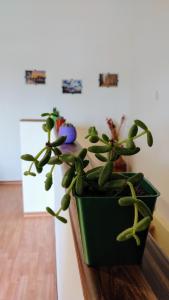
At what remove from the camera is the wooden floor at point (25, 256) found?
207 cm

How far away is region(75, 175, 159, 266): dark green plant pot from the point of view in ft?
1.76

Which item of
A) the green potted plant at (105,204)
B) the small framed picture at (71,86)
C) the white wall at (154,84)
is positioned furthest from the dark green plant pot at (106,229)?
Result: the small framed picture at (71,86)

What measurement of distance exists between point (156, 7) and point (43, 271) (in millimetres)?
3119

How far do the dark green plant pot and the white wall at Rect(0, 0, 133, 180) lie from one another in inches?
148

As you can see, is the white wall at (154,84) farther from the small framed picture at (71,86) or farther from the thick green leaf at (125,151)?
the thick green leaf at (125,151)

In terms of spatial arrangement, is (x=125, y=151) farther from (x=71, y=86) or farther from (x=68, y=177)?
(x=71, y=86)

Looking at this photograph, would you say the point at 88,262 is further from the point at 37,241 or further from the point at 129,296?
the point at 37,241

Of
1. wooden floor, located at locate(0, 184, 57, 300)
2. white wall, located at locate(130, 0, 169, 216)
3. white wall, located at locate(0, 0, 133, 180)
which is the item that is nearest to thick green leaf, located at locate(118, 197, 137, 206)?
wooden floor, located at locate(0, 184, 57, 300)

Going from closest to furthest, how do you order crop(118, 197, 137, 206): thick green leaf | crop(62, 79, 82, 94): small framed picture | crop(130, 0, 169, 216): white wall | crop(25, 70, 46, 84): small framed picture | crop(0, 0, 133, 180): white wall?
crop(118, 197, 137, 206): thick green leaf < crop(130, 0, 169, 216): white wall < crop(0, 0, 133, 180): white wall < crop(25, 70, 46, 84): small framed picture < crop(62, 79, 82, 94): small framed picture

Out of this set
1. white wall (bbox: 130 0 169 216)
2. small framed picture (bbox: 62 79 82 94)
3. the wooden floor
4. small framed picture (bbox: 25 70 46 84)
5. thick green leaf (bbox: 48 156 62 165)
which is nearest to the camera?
thick green leaf (bbox: 48 156 62 165)

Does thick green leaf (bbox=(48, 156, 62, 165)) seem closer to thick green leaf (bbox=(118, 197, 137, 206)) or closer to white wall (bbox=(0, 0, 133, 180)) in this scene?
thick green leaf (bbox=(118, 197, 137, 206))

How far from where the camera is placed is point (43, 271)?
2.28 metres

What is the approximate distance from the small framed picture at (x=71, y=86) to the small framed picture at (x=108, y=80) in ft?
1.10

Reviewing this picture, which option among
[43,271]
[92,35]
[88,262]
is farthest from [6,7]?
[88,262]
